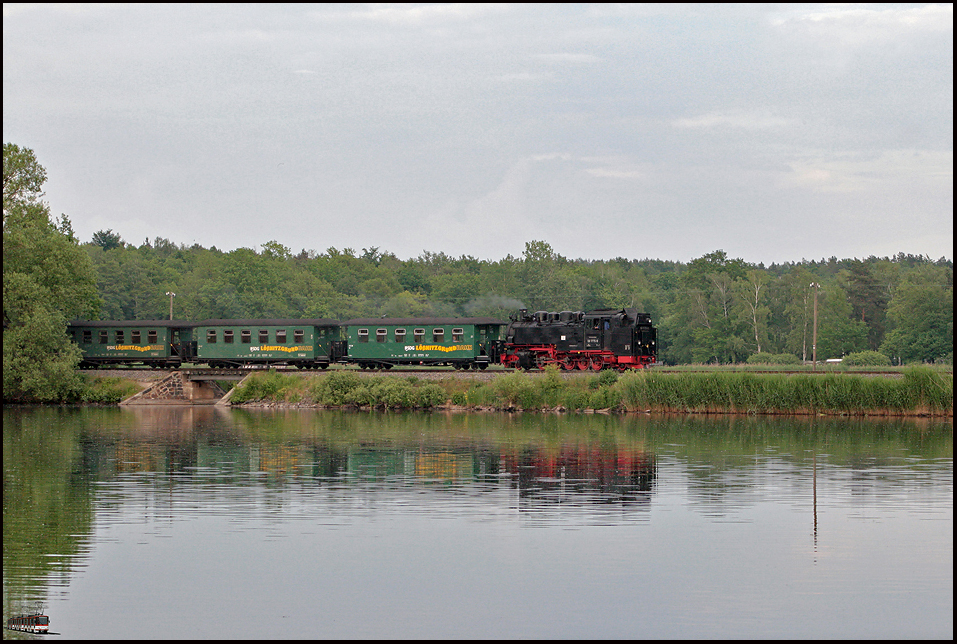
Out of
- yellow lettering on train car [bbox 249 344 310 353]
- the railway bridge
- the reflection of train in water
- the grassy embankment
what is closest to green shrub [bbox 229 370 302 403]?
the grassy embankment

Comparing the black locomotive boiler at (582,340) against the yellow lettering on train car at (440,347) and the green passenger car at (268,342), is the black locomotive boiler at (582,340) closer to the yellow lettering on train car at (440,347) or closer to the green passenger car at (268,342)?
the yellow lettering on train car at (440,347)

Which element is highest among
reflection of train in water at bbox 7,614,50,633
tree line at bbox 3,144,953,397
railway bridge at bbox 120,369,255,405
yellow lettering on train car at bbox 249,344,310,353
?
tree line at bbox 3,144,953,397

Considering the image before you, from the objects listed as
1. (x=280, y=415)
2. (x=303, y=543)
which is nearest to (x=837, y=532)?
(x=303, y=543)

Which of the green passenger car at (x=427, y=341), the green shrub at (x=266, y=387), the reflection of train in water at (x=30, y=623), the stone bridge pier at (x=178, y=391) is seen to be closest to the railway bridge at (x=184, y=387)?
the stone bridge pier at (x=178, y=391)

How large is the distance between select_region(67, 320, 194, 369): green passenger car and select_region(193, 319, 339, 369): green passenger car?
1740 mm

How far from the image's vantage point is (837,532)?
2005 centimetres

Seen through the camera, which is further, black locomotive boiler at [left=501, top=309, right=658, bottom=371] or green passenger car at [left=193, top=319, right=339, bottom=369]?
green passenger car at [left=193, top=319, right=339, bottom=369]

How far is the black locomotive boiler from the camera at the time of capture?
2303 inches

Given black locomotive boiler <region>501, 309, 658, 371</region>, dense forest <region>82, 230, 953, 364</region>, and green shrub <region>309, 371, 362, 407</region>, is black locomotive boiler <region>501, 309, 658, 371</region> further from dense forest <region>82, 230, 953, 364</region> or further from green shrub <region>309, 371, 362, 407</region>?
dense forest <region>82, 230, 953, 364</region>

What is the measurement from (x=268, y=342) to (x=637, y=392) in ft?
79.7

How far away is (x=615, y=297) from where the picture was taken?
Result: 125250 millimetres

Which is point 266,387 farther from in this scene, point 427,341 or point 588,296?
point 588,296

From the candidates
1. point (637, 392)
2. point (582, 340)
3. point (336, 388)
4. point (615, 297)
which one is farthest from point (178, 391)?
point (615, 297)

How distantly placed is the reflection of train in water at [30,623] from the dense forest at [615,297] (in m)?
92.2
